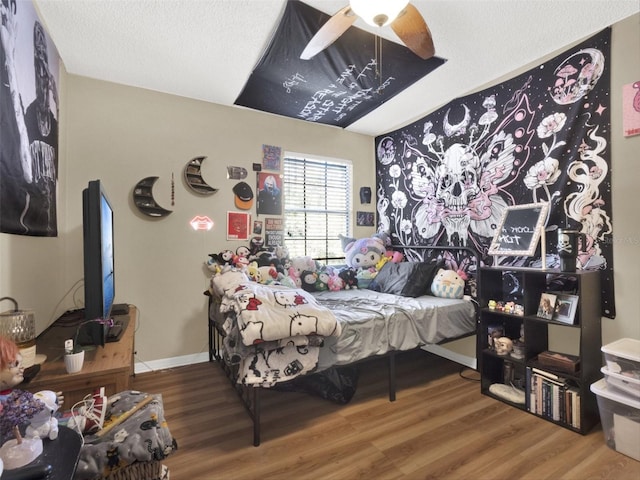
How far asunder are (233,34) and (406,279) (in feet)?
7.59

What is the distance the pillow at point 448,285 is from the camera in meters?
2.61

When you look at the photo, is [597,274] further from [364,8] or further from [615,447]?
[364,8]

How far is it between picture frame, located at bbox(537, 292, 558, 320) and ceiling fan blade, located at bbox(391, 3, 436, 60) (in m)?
1.67

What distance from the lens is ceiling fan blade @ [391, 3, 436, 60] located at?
4.68 ft

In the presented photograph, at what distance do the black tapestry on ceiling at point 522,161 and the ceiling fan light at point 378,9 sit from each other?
150 centimetres

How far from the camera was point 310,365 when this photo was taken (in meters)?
1.77

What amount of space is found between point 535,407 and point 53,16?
376cm

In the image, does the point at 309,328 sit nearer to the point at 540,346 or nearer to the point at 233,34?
the point at 540,346

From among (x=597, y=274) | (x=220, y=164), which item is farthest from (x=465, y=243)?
(x=220, y=164)

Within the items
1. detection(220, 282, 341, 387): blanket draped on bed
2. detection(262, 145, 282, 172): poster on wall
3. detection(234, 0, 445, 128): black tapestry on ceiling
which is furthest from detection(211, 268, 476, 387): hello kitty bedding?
detection(234, 0, 445, 128): black tapestry on ceiling

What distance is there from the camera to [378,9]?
1.31 meters

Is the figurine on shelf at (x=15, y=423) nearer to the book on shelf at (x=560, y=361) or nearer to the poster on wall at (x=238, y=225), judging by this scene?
the poster on wall at (x=238, y=225)

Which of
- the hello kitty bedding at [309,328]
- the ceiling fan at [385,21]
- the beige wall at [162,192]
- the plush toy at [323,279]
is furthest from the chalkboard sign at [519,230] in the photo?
the plush toy at [323,279]

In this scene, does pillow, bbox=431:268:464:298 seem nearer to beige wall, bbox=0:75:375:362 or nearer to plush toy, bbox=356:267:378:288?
plush toy, bbox=356:267:378:288
